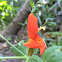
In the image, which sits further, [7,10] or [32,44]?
[7,10]

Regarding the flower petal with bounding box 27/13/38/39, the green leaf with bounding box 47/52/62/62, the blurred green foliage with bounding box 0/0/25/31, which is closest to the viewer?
the flower petal with bounding box 27/13/38/39

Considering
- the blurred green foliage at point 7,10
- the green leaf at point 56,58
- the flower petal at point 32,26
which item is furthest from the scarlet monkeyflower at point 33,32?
the blurred green foliage at point 7,10

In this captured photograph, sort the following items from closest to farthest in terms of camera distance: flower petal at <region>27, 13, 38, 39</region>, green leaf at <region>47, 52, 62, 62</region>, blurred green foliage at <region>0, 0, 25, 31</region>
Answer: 1. flower petal at <region>27, 13, 38, 39</region>
2. green leaf at <region>47, 52, 62, 62</region>
3. blurred green foliage at <region>0, 0, 25, 31</region>

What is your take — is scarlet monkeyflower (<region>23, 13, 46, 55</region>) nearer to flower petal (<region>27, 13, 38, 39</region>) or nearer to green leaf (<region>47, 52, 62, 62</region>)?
flower petal (<region>27, 13, 38, 39</region>)

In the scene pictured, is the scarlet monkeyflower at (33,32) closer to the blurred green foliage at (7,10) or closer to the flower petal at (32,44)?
the flower petal at (32,44)

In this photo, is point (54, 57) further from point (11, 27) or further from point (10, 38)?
point (11, 27)

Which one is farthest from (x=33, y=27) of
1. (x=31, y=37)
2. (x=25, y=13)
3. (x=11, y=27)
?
(x=11, y=27)

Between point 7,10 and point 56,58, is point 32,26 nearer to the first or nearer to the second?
point 56,58

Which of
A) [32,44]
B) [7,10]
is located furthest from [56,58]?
[7,10]

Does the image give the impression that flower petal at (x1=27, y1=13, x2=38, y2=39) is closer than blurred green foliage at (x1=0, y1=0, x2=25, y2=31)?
Yes

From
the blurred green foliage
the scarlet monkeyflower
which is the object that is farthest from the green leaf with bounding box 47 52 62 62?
the blurred green foliage

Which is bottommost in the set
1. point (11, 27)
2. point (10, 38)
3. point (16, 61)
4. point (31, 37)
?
point (16, 61)
